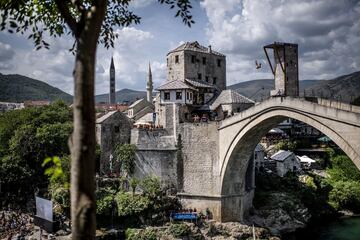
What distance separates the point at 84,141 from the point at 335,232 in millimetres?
31582

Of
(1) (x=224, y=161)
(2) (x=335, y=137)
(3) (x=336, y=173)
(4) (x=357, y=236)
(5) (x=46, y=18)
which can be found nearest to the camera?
(5) (x=46, y=18)

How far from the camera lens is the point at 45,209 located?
2353cm

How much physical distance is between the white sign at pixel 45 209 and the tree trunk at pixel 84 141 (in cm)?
2074

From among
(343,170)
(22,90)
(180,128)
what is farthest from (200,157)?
(22,90)

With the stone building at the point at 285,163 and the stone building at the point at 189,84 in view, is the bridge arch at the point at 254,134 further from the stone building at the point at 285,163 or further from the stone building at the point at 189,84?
the stone building at the point at 285,163

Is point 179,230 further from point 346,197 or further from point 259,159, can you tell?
point 346,197

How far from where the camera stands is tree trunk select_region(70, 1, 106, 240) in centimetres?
392

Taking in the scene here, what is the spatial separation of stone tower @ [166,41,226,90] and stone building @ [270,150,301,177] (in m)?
10.1

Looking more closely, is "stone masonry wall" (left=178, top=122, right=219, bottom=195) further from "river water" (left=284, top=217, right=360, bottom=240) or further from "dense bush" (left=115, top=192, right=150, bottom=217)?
"river water" (left=284, top=217, right=360, bottom=240)

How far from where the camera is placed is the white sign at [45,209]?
23228 mm

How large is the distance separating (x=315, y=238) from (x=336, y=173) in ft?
44.5

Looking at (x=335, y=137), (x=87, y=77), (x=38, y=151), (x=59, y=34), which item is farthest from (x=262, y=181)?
(x=87, y=77)

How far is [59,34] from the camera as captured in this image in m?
7.29

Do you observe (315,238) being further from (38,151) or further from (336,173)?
(38,151)
